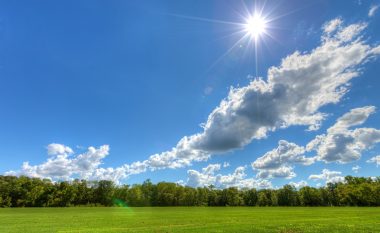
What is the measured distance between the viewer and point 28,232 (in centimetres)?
2761

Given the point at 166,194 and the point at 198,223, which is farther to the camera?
the point at 166,194

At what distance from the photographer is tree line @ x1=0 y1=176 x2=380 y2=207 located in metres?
137

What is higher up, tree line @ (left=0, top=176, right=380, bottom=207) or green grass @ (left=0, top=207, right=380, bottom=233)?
tree line @ (left=0, top=176, right=380, bottom=207)

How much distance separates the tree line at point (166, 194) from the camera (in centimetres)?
13738

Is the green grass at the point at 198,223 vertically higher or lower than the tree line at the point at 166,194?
lower

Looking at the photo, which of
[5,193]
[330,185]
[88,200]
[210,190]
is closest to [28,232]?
[5,193]

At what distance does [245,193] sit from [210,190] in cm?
2350

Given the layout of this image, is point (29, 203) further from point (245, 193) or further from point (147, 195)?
point (245, 193)

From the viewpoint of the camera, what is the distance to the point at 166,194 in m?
174

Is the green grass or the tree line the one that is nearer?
the green grass

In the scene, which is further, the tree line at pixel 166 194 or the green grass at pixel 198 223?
the tree line at pixel 166 194

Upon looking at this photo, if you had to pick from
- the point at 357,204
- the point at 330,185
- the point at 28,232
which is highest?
the point at 330,185

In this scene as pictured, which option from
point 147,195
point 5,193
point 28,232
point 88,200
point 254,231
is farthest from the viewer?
point 147,195

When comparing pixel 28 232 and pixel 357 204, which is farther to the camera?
pixel 357 204
